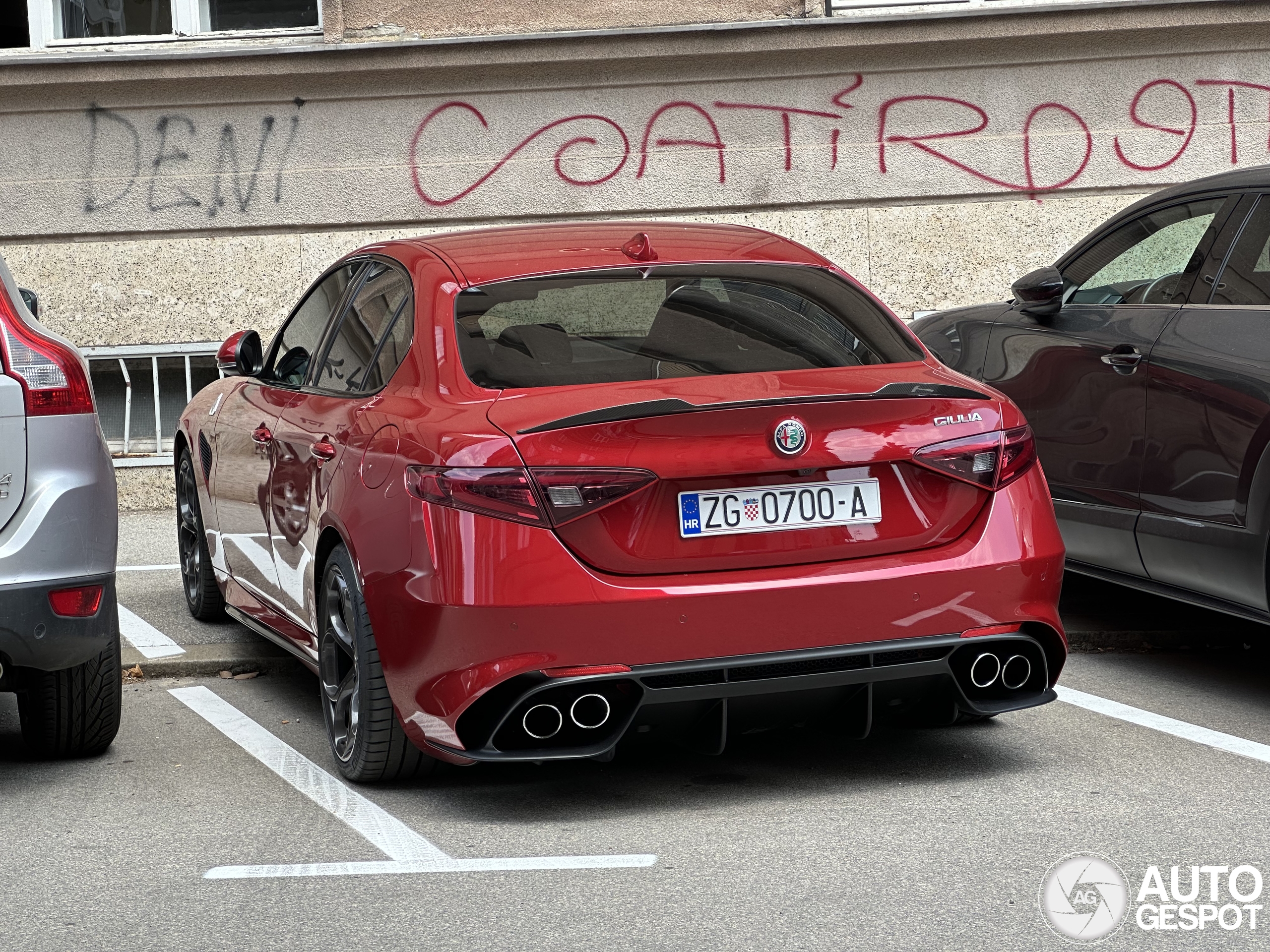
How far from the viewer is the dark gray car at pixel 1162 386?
512 cm

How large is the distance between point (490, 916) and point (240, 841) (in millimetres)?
921

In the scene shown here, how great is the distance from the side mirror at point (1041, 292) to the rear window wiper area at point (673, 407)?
2.06m

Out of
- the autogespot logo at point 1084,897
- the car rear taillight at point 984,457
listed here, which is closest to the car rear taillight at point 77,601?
the car rear taillight at point 984,457

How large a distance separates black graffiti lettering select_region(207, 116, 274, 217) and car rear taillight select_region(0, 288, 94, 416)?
6443 millimetres

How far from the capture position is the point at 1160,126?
10.8 meters

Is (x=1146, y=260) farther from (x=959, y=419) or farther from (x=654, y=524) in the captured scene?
(x=654, y=524)

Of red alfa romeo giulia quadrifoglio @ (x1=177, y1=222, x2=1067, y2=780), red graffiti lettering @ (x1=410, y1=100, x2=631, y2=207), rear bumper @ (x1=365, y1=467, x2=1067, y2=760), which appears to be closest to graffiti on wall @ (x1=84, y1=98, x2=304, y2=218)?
red graffiti lettering @ (x1=410, y1=100, x2=631, y2=207)

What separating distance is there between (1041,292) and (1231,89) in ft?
18.3

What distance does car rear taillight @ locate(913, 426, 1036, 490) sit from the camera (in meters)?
4.19

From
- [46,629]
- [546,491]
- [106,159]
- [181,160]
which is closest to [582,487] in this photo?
[546,491]

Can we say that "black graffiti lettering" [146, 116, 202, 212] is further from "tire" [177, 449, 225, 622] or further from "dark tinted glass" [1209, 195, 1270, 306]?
"dark tinted glass" [1209, 195, 1270, 306]

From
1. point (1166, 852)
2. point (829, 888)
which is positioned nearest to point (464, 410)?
point (829, 888)

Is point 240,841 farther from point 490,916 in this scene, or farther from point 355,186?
point 355,186

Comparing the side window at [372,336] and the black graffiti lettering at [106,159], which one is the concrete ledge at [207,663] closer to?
the side window at [372,336]
